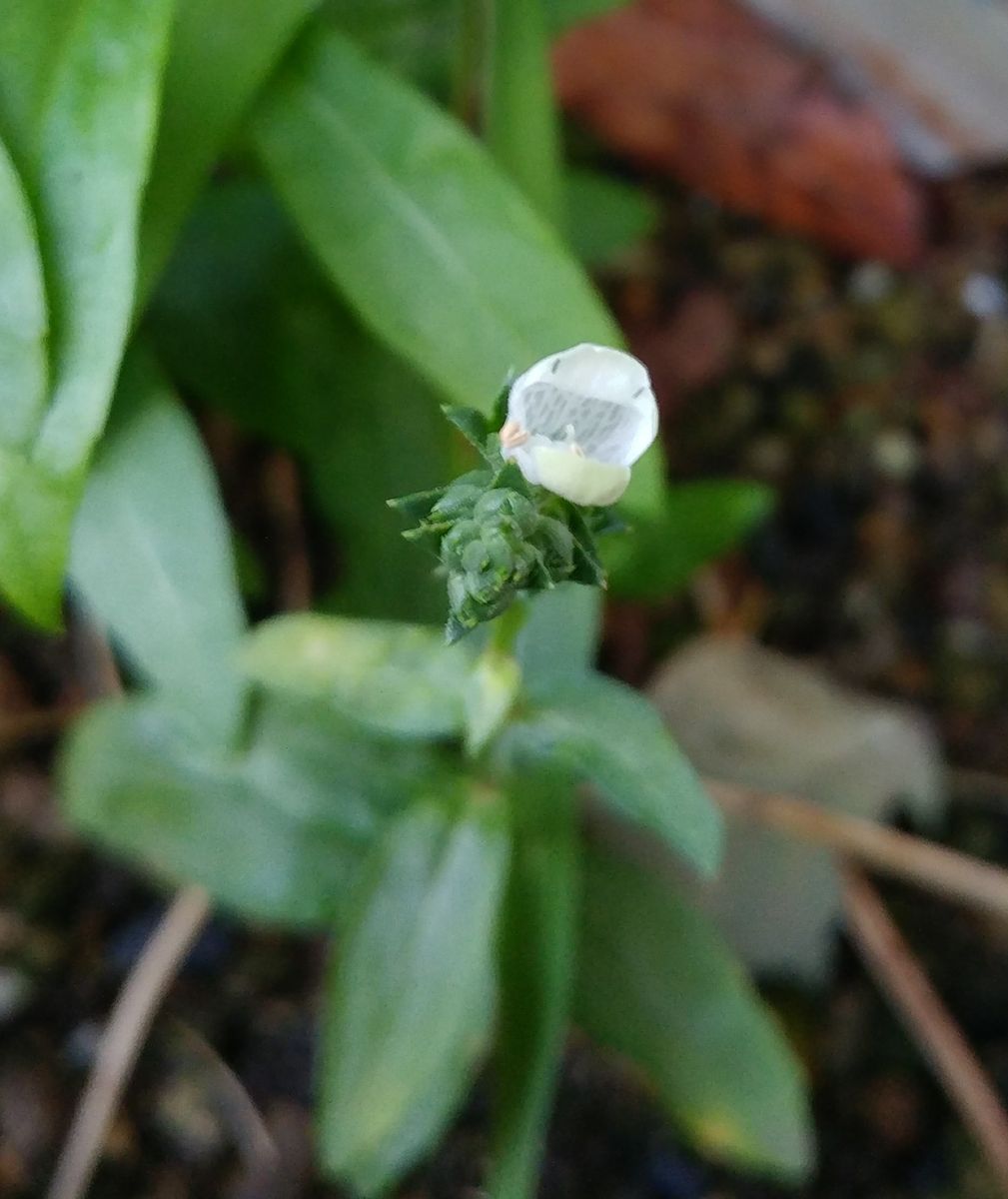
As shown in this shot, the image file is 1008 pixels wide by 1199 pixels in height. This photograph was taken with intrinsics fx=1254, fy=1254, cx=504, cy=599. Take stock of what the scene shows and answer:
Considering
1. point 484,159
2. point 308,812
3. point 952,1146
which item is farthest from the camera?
point 952,1146

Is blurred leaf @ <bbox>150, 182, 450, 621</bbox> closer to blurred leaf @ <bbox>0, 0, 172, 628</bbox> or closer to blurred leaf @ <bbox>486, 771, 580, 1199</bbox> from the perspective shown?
blurred leaf @ <bbox>486, 771, 580, 1199</bbox>

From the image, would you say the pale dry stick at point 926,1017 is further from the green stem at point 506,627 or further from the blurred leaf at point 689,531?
the green stem at point 506,627

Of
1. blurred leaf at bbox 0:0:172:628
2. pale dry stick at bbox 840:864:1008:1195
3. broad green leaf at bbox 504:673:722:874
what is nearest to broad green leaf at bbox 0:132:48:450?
blurred leaf at bbox 0:0:172:628

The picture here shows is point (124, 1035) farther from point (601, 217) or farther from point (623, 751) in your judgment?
point (601, 217)

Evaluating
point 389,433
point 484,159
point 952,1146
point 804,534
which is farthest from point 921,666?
point 484,159

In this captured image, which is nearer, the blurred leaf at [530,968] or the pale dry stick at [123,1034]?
the blurred leaf at [530,968]

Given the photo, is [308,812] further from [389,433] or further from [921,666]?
[921,666]

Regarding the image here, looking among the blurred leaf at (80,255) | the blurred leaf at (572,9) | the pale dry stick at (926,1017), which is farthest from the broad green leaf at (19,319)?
the pale dry stick at (926,1017)
